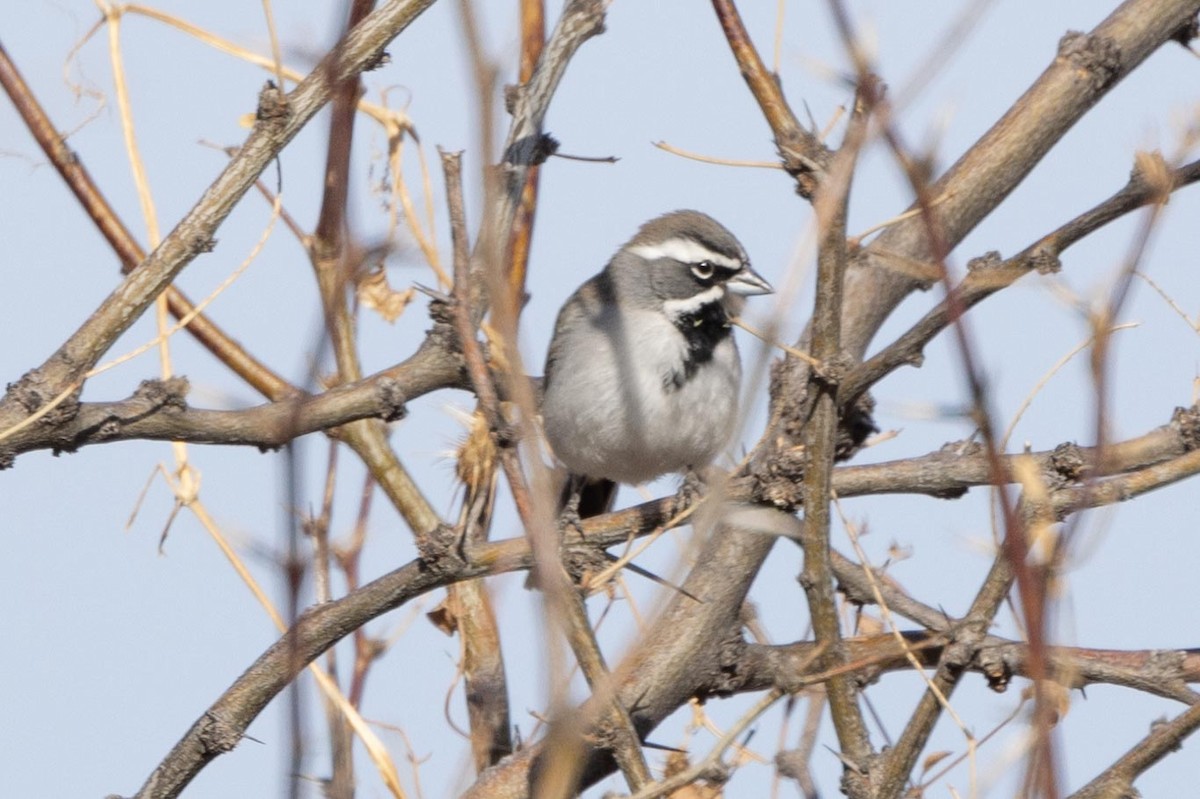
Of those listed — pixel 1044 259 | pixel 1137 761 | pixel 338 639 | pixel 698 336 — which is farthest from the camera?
pixel 698 336

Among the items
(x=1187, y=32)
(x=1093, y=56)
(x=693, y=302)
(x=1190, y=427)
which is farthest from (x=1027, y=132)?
(x=693, y=302)

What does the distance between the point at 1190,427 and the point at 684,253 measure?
3.08 meters

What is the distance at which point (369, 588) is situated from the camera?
10.5 feet

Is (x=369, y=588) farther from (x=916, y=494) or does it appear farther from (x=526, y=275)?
(x=526, y=275)

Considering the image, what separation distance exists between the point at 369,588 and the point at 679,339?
2.71m

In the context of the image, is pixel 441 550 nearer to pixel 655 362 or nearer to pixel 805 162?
pixel 805 162

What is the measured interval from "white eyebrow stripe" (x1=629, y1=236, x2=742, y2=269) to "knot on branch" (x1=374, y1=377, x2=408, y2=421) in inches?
96.0

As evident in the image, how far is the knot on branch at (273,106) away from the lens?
9.50ft

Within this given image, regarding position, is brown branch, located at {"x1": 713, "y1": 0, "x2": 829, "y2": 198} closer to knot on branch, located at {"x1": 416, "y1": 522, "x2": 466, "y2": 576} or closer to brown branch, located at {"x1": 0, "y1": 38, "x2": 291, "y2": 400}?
knot on branch, located at {"x1": 416, "y1": 522, "x2": 466, "y2": 576}

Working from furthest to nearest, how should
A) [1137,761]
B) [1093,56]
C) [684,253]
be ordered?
[684,253] < [1093,56] < [1137,761]

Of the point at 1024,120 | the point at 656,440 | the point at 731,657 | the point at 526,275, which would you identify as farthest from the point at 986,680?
the point at 656,440

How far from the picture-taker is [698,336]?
579cm

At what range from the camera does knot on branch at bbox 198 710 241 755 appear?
309 centimetres

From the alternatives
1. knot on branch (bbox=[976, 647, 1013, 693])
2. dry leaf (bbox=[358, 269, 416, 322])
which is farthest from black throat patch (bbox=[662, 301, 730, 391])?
knot on branch (bbox=[976, 647, 1013, 693])
